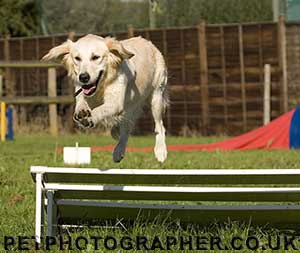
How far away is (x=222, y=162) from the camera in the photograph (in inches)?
389

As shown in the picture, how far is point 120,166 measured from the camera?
918 cm

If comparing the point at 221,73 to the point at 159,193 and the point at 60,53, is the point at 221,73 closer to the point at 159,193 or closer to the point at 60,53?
the point at 60,53

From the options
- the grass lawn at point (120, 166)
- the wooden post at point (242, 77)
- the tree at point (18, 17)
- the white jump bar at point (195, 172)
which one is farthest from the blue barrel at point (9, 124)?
the white jump bar at point (195, 172)

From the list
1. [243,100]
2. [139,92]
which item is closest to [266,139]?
[243,100]

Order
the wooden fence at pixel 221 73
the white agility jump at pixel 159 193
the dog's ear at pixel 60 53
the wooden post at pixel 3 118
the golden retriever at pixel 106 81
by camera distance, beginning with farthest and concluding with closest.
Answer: the wooden fence at pixel 221 73
the wooden post at pixel 3 118
the dog's ear at pixel 60 53
the golden retriever at pixel 106 81
the white agility jump at pixel 159 193

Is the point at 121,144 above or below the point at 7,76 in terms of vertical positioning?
below

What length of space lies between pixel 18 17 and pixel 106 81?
670 inches

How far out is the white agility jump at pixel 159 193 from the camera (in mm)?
4516

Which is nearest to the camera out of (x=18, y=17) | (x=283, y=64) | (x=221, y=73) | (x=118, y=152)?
(x=118, y=152)

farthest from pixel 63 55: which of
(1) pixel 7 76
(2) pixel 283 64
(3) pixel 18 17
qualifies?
(3) pixel 18 17

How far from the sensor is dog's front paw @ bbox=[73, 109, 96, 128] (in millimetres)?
4852

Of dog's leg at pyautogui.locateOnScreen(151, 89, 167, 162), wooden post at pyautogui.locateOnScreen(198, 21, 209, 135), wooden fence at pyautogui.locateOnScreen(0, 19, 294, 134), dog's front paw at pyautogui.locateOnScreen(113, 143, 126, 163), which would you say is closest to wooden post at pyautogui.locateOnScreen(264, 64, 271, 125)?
wooden fence at pyautogui.locateOnScreen(0, 19, 294, 134)

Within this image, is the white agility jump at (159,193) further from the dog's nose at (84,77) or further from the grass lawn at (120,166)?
the dog's nose at (84,77)

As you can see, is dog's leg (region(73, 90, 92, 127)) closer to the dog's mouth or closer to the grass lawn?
the dog's mouth
